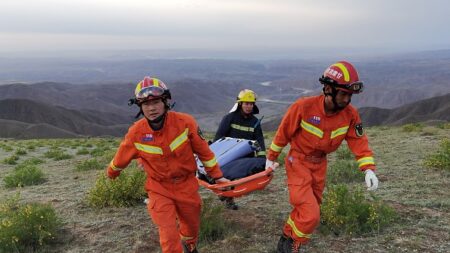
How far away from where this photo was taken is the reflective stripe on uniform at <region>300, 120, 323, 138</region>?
5.12 m

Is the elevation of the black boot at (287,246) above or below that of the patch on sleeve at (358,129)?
below

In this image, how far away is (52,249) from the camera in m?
6.11

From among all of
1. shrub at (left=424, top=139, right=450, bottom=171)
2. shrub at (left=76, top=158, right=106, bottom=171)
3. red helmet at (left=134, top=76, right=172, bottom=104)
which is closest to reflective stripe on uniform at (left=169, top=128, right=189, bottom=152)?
red helmet at (left=134, top=76, right=172, bottom=104)

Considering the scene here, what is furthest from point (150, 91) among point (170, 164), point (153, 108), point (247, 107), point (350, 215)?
point (350, 215)

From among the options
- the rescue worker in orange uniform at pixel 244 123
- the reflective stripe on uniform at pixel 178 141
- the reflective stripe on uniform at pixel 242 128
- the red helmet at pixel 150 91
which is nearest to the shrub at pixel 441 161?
the rescue worker in orange uniform at pixel 244 123

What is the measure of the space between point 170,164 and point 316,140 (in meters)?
1.75

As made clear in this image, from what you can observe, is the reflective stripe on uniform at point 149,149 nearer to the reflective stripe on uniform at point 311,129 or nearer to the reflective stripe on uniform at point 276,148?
the reflective stripe on uniform at point 276,148

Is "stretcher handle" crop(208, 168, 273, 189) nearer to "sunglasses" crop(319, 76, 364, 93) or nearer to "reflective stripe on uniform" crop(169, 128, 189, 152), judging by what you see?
"reflective stripe on uniform" crop(169, 128, 189, 152)

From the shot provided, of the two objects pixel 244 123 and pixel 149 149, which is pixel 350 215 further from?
pixel 149 149

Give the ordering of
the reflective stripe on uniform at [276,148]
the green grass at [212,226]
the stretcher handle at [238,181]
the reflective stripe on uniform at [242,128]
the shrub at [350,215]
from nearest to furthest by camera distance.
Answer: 1. the stretcher handle at [238,181]
2. the reflective stripe on uniform at [276,148]
3. the shrub at [350,215]
4. the green grass at [212,226]
5. the reflective stripe on uniform at [242,128]

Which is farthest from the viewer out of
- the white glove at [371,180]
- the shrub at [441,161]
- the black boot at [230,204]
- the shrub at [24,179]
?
the shrub at [24,179]

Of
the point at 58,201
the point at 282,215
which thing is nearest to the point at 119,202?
the point at 58,201

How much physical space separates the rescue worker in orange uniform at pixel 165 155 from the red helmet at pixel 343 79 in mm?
1645

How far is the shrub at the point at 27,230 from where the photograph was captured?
591 centimetres
